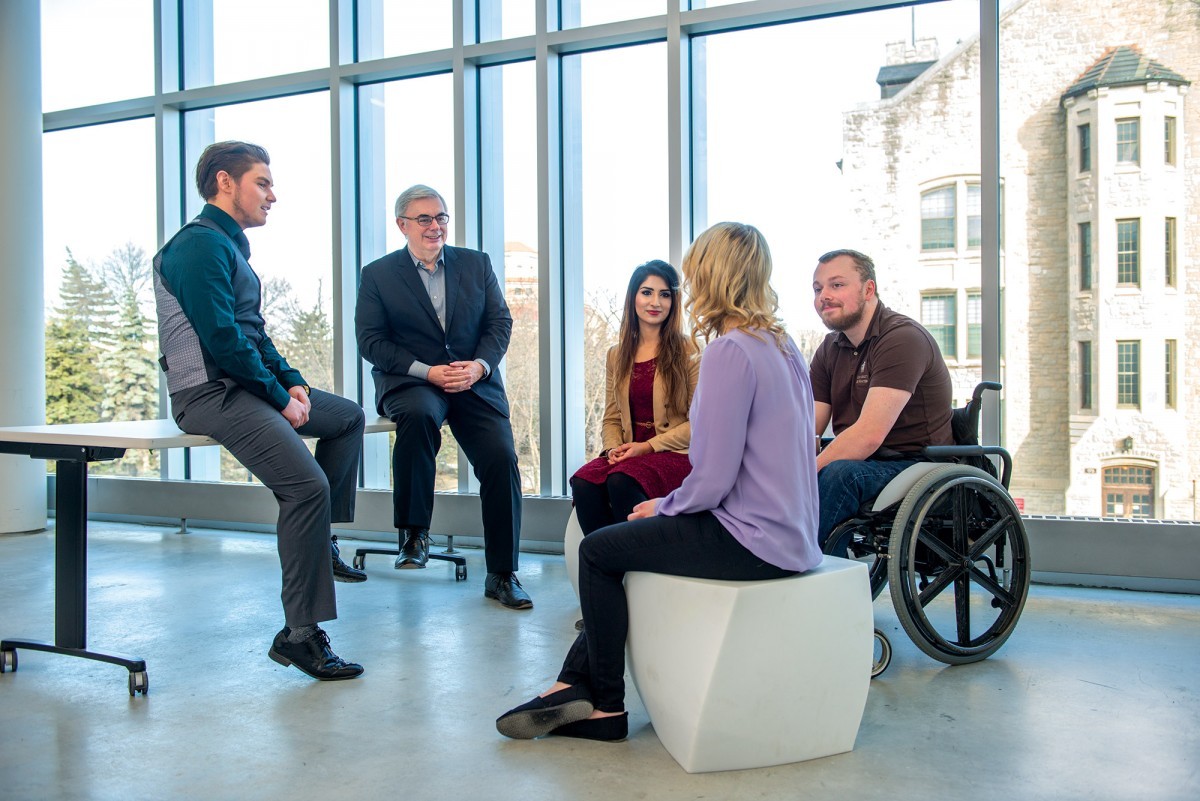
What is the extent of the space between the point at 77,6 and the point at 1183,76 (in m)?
5.85

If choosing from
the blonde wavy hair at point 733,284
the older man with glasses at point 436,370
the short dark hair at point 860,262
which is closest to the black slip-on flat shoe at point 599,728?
the blonde wavy hair at point 733,284

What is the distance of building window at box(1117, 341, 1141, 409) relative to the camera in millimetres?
3957

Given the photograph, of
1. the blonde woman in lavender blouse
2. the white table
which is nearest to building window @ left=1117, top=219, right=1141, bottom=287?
the blonde woman in lavender blouse

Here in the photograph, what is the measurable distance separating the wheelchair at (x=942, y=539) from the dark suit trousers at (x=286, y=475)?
1.43 metres

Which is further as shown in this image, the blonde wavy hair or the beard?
the beard

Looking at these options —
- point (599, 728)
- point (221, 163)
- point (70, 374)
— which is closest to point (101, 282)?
point (70, 374)

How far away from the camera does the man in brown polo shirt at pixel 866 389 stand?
112 inches

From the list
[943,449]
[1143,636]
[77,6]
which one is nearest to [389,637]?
[943,449]

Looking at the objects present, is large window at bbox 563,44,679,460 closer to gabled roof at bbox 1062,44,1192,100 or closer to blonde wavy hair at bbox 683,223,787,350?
gabled roof at bbox 1062,44,1192,100

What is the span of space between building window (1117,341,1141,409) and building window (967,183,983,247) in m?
0.69

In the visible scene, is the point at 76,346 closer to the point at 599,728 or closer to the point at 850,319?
the point at 850,319

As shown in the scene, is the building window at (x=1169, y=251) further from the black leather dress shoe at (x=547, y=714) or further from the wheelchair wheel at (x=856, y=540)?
the black leather dress shoe at (x=547, y=714)

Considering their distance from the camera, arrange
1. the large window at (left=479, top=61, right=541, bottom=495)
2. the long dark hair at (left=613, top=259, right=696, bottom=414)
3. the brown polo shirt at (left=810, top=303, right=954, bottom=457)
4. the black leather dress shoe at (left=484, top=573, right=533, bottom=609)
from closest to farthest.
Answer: the brown polo shirt at (left=810, top=303, right=954, bottom=457), the long dark hair at (left=613, top=259, right=696, bottom=414), the black leather dress shoe at (left=484, top=573, right=533, bottom=609), the large window at (left=479, top=61, right=541, bottom=495)

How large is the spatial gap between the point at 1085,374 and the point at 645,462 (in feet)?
6.50
